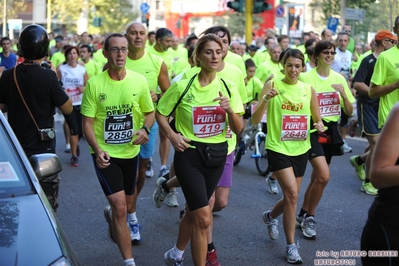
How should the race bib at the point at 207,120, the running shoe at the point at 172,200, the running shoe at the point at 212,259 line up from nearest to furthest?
the race bib at the point at 207,120 → the running shoe at the point at 212,259 → the running shoe at the point at 172,200

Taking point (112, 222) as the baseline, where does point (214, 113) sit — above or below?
above

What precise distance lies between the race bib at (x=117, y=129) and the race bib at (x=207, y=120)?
0.79m

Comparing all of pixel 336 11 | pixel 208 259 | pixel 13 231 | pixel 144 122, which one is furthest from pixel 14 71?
pixel 336 11

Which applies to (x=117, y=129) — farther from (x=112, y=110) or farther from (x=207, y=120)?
(x=207, y=120)

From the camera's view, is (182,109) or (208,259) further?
(208,259)

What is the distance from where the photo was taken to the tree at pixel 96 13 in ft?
180

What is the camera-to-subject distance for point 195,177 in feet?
19.1

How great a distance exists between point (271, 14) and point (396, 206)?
58886mm

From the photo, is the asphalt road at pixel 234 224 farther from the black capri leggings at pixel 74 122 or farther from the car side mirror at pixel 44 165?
the car side mirror at pixel 44 165

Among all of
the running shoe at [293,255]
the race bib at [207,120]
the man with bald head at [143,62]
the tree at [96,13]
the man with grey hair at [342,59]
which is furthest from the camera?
the tree at [96,13]

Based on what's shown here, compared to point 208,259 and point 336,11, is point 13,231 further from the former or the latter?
point 336,11

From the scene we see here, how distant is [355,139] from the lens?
16.4 meters

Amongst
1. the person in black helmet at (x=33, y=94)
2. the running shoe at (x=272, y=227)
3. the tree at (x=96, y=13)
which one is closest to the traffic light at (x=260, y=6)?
the running shoe at (x=272, y=227)

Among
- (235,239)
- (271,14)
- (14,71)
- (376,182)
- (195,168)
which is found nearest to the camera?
(376,182)
